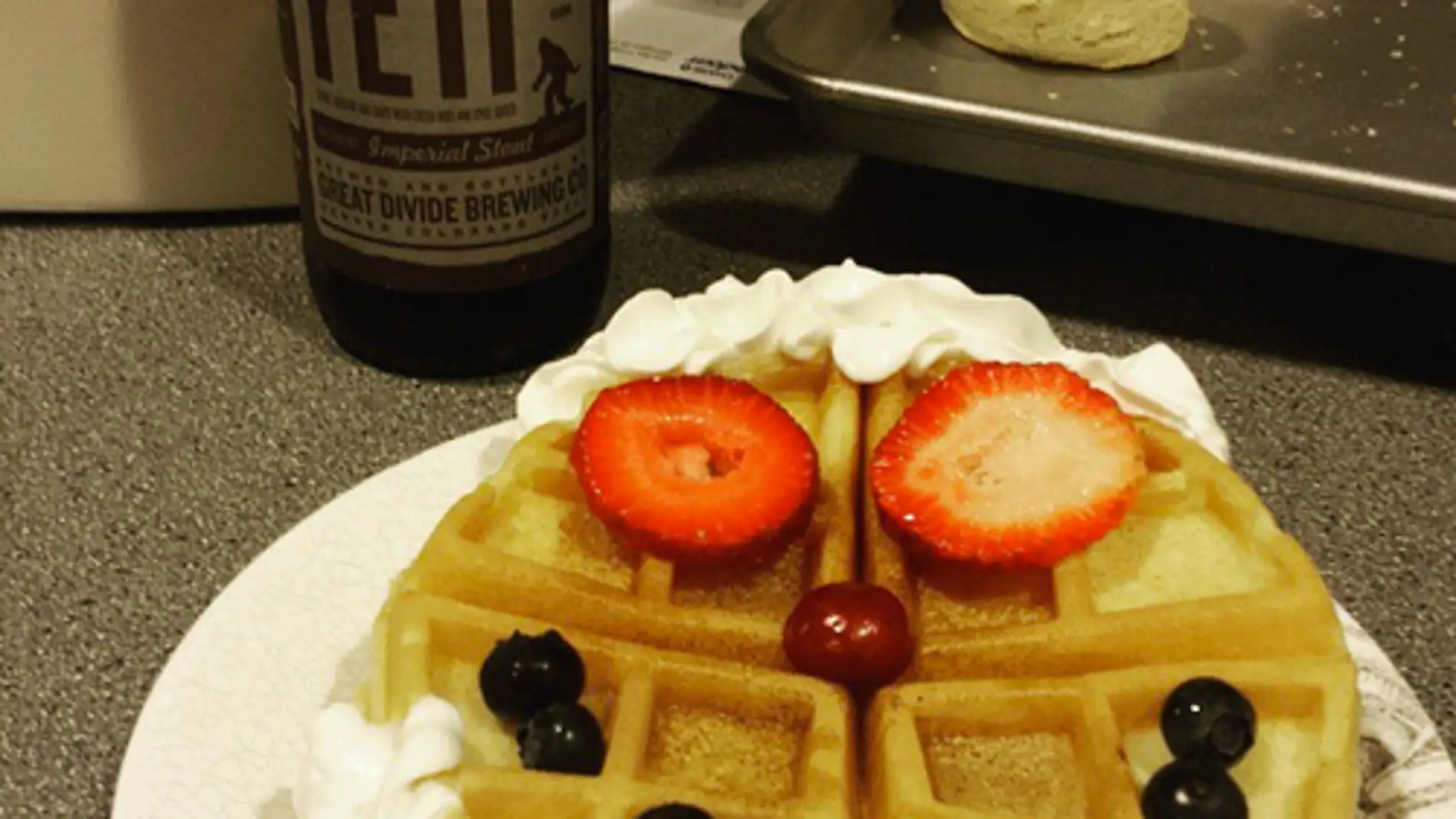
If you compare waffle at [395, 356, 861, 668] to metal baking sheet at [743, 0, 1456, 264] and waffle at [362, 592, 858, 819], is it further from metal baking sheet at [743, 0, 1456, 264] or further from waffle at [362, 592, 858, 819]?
metal baking sheet at [743, 0, 1456, 264]

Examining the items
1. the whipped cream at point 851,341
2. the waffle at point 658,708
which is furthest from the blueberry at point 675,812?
the whipped cream at point 851,341

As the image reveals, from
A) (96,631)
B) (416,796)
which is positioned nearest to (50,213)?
(96,631)

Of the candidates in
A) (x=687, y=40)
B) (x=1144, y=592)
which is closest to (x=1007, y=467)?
(x=1144, y=592)

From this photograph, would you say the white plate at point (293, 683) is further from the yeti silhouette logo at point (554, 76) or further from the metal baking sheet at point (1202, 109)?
the metal baking sheet at point (1202, 109)


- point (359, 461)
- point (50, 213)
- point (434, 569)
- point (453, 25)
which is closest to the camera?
point (434, 569)

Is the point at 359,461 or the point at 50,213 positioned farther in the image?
the point at 50,213

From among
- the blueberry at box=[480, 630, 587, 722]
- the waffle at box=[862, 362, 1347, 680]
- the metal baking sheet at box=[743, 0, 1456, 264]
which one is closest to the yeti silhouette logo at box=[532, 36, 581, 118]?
the metal baking sheet at box=[743, 0, 1456, 264]

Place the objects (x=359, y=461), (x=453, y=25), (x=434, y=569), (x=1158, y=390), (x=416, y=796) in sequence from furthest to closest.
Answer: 1. (x=359, y=461)
2. (x=453, y=25)
3. (x=1158, y=390)
4. (x=434, y=569)
5. (x=416, y=796)

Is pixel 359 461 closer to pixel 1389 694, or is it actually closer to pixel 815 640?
pixel 815 640
